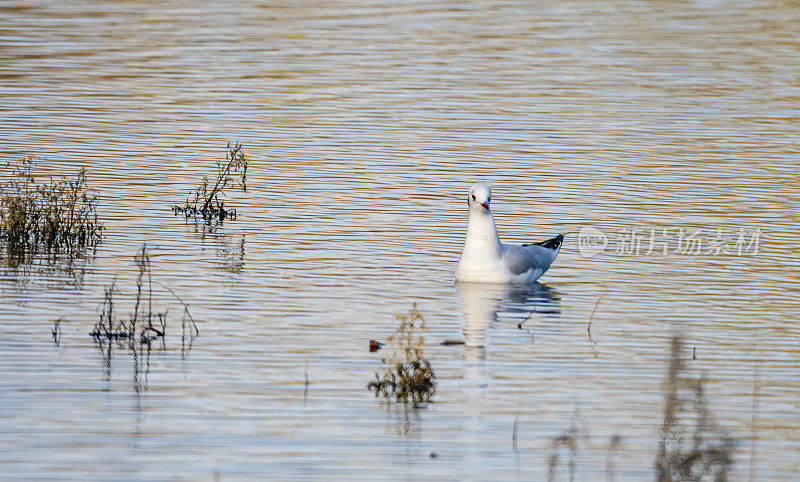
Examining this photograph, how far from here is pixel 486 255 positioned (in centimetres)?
1537

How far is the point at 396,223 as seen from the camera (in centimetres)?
1856

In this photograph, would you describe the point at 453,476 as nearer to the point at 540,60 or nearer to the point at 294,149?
the point at 294,149

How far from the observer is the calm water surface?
10.1 metres

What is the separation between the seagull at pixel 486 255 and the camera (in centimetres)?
1536

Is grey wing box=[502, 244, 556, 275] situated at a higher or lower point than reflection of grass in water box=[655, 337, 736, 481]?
higher

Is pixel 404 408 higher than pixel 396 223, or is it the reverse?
pixel 396 223

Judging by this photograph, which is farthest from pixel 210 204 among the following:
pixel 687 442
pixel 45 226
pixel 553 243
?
pixel 687 442

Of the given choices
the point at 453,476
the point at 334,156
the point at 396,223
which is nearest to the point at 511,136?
the point at 334,156

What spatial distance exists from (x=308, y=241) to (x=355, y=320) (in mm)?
4008

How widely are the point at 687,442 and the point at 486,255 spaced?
562cm

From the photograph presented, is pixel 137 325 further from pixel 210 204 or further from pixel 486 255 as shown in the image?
pixel 210 204

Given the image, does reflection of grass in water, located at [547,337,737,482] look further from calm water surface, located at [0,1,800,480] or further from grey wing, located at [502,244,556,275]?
grey wing, located at [502,244,556,275]

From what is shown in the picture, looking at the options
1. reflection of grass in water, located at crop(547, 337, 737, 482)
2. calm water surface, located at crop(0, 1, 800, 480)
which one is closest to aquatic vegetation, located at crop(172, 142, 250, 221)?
calm water surface, located at crop(0, 1, 800, 480)

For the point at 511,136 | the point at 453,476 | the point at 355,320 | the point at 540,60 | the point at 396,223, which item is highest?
the point at 540,60
